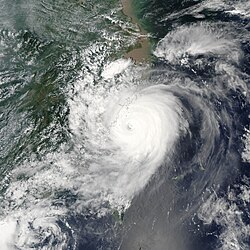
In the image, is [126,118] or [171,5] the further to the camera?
[171,5]

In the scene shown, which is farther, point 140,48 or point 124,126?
point 140,48

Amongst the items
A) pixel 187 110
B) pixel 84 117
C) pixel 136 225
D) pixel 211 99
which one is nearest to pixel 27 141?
pixel 84 117

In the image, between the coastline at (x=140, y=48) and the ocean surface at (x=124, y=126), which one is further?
the coastline at (x=140, y=48)

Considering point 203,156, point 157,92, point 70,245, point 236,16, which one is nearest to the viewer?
point 70,245

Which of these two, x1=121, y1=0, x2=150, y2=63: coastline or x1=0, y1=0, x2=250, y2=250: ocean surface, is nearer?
x1=0, y1=0, x2=250, y2=250: ocean surface

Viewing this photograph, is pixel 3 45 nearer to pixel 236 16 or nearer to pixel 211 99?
pixel 211 99

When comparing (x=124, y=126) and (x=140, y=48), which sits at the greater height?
(x=140, y=48)

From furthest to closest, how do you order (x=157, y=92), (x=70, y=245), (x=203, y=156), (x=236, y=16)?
(x=236, y=16) < (x=157, y=92) < (x=203, y=156) < (x=70, y=245)

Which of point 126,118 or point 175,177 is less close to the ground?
point 126,118
